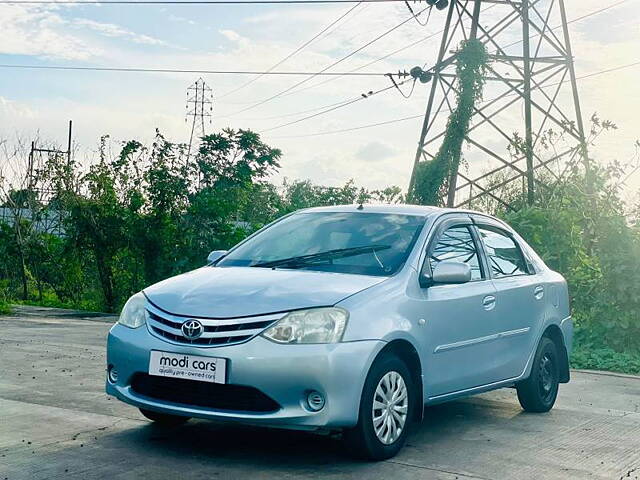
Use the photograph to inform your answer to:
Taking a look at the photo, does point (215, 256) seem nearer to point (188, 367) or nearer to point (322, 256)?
point (322, 256)

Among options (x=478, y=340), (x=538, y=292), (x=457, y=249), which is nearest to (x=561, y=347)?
(x=538, y=292)

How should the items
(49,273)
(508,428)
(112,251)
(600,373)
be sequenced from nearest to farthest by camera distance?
(508,428) → (600,373) → (112,251) → (49,273)

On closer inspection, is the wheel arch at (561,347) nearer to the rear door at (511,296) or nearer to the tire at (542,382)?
the tire at (542,382)

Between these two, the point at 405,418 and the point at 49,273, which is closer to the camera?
the point at 405,418

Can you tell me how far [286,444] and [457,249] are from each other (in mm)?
2011

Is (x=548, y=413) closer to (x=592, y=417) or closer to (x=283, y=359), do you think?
(x=592, y=417)

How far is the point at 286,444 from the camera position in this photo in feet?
21.1

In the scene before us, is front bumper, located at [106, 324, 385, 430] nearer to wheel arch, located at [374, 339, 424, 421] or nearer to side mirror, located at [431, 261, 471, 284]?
wheel arch, located at [374, 339, 424, 421]

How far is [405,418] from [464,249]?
1.74m

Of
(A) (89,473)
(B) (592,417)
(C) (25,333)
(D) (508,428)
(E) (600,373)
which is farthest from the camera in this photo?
(C) (25,333)

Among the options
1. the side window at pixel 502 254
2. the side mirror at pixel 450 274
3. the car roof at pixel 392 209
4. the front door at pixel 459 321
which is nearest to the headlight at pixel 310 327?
the front door at pixel 459 321

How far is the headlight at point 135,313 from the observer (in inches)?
241

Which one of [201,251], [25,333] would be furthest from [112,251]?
[25,333]

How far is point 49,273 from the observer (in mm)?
29250
